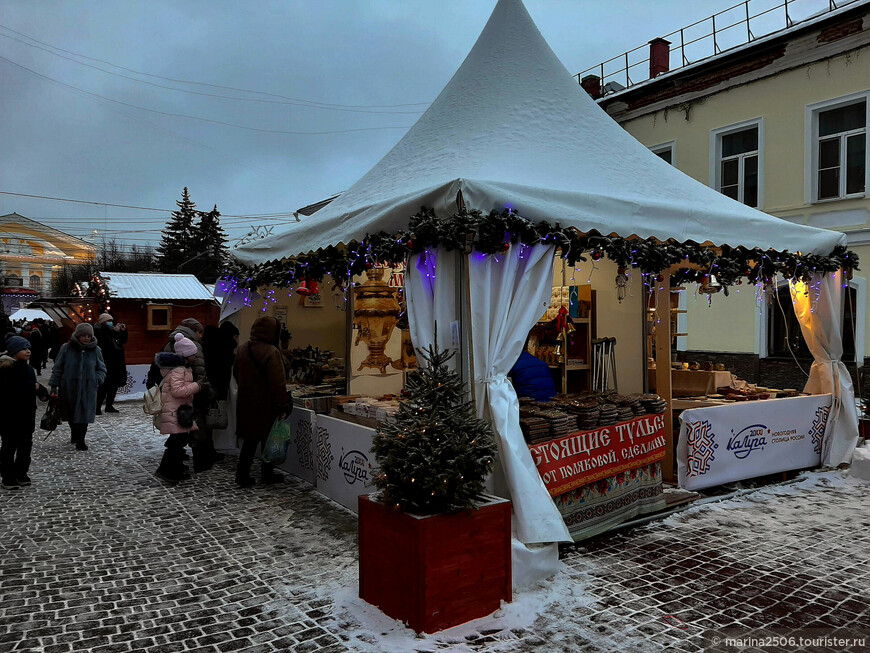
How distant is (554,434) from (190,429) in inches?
161

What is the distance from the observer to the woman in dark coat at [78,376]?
836 centimetres

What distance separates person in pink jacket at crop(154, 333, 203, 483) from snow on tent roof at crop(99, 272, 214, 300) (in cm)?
949

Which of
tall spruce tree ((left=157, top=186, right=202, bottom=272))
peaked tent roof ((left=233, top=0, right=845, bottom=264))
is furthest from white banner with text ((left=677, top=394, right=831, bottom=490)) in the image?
tall spruce tree ((left=157, top=186, right=202, bottom=272))

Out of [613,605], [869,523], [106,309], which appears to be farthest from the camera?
[106,309]

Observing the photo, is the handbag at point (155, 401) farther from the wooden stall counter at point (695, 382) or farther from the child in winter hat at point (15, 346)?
the wooden stall counter at point (695, 382)

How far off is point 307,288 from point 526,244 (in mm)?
3889

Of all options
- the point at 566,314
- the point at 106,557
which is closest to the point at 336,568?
the point at 106,557

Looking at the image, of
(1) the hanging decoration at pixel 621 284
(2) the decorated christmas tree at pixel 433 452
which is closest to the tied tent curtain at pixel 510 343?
(2) the decorated christmas tree at pixel 433 452

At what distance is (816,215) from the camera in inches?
536

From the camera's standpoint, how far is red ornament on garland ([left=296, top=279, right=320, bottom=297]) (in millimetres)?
7389

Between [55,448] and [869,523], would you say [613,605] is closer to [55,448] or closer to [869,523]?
[869,523]

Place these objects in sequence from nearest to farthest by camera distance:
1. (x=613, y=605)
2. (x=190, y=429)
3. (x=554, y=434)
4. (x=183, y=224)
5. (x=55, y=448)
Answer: (x=613, y=605)
(x=554, y=434)
(x=190, y=429)
(x=55, y=448)
(x=183, y=224)

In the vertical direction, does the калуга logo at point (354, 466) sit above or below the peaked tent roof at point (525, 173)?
below

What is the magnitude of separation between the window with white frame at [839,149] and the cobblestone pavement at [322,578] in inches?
359
